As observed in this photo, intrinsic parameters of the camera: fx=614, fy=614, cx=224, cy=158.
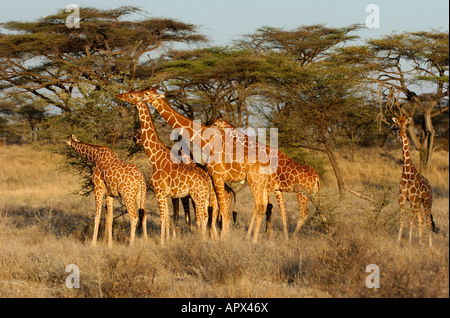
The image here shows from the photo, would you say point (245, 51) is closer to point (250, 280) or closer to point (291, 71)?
point (291, 71)

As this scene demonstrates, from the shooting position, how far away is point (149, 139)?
8.73 m

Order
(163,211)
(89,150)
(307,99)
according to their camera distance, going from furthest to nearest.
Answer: (307,99)
(89,150)
(163,211)

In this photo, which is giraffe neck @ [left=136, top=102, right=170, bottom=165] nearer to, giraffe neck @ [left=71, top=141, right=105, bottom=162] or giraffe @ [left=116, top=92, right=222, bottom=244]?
giraffe @ [left=116, top=92, right=222, bottom=244]

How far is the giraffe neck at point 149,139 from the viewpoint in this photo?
8.61 m

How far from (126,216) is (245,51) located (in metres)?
10.3

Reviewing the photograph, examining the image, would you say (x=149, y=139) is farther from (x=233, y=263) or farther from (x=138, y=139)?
(x=233, y=263)

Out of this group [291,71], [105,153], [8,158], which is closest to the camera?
[105,153]

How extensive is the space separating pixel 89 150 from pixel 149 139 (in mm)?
878

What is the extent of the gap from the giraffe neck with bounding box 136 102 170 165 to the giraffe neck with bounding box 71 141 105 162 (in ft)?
2.08

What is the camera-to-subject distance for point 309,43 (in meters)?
21.8

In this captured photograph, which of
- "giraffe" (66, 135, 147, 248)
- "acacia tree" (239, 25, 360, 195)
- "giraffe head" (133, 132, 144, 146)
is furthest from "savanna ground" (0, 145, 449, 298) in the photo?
"acacia tree" (239, 25, 360, 195)

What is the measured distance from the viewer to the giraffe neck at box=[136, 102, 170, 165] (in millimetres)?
8609

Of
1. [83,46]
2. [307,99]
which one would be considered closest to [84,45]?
[83,46]
